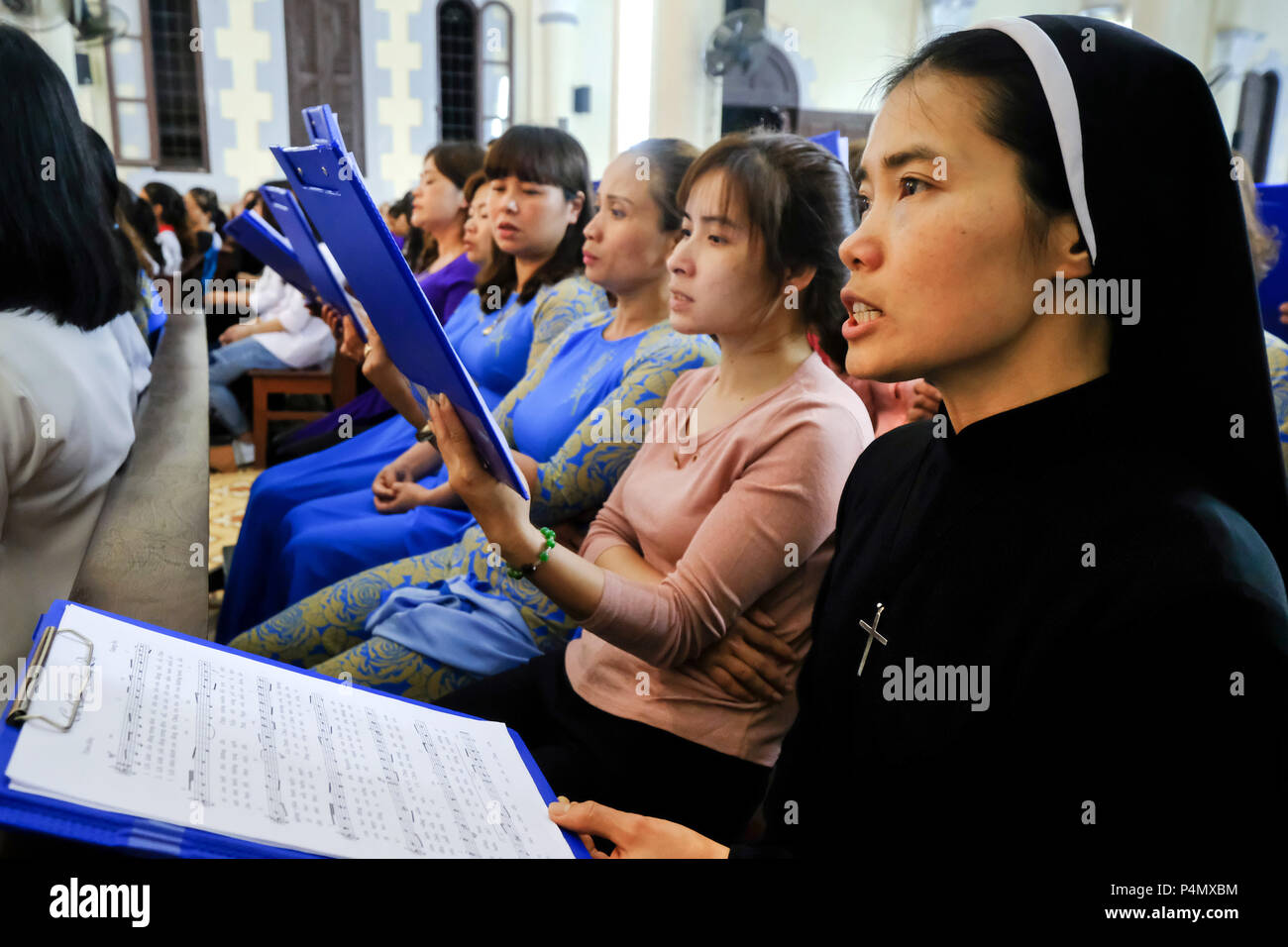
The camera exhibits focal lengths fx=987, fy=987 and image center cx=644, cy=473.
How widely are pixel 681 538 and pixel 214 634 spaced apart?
217 centimetres

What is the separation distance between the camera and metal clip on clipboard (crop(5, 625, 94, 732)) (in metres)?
0.71

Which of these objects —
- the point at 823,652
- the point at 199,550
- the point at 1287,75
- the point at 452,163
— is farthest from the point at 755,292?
the point at 1287,75

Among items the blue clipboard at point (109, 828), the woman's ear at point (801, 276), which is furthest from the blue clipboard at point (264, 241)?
the blue clipboard at point (109, 828)

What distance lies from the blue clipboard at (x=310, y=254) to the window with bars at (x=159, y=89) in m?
13.0

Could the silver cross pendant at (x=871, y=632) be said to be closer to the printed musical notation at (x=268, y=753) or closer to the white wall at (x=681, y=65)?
the printed musical notation at (x=268, y=753)

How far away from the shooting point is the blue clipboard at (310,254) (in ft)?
7.73

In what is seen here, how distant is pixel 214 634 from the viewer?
316cm

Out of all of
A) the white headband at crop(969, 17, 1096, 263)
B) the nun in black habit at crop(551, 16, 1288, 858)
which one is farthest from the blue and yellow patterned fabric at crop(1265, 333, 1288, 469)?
the white headband at crop(969, 17, 1096, 263)

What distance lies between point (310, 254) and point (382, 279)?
140cm

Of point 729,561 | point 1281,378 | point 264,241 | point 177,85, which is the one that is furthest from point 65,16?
point 1281,378

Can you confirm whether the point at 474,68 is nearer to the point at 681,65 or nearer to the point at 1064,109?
the point at 681,65

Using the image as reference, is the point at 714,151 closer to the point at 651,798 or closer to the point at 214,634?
the point at 651,798

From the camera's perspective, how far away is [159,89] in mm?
13773
